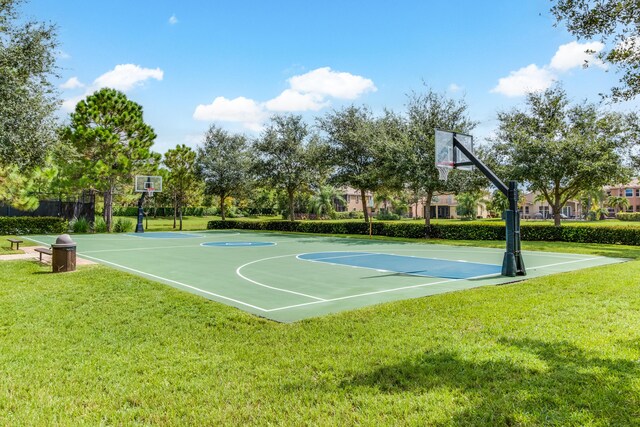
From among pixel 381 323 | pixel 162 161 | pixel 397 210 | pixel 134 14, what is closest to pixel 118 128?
pixel 162 161

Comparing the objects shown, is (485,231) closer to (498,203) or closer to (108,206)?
(108,206)

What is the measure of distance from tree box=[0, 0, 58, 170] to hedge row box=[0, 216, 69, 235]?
1337cm

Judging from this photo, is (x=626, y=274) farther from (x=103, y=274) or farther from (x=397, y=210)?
(x=397, y=210)

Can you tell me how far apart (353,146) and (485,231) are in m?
10.00

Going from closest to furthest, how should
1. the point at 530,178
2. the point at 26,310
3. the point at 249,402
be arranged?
the point at 249,402 → the point at 26,310 → the point at 530,178

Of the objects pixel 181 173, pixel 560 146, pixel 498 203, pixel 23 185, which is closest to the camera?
pixel 560 146

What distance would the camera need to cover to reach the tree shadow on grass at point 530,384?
3250 mm

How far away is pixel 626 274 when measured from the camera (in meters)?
9.94

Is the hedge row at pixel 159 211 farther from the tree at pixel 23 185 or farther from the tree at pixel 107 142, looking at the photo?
the tree at pixel 23 185

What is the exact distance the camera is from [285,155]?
32312 mm

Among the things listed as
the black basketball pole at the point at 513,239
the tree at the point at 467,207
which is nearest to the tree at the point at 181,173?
the black basketball pole at the point at 513,239

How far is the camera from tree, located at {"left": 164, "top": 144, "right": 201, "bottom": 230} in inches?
1378

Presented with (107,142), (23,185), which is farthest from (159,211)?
(23,185)

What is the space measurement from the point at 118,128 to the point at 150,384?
101 feet
